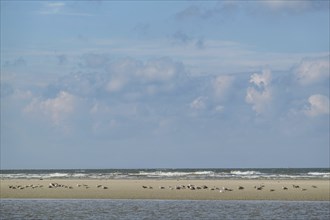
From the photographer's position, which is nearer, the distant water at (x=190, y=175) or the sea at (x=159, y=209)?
the sea at (x=159, y=209)

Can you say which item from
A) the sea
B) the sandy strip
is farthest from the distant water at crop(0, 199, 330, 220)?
the sandy strip

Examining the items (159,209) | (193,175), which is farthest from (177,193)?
(193,175)

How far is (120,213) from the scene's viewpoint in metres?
34.1

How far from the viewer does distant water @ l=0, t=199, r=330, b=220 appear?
32.3m

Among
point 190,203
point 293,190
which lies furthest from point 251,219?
point 293,190

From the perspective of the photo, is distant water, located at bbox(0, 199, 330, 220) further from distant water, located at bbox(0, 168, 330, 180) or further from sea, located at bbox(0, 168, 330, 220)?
distant water, located at bbox(0, 168, 330, 180)

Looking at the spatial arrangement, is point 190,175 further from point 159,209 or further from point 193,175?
point 159,209

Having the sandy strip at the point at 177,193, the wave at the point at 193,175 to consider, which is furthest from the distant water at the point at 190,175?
the sandy strip at the point at 177,193

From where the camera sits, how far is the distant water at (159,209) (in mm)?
32344

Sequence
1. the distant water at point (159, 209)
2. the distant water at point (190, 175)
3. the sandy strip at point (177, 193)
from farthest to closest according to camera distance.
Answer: the distant water at point (190, 175)
the sandy strip at point (177, 193)
the distant water at point (159, 209)

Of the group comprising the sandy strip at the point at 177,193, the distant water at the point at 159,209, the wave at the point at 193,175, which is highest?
the wave at the point at 193,175

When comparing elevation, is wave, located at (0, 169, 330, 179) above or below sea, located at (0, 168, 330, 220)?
above

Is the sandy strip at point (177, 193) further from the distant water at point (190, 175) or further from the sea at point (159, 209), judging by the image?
the distant water at point (190, 175)

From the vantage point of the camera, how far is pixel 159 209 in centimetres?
3612
